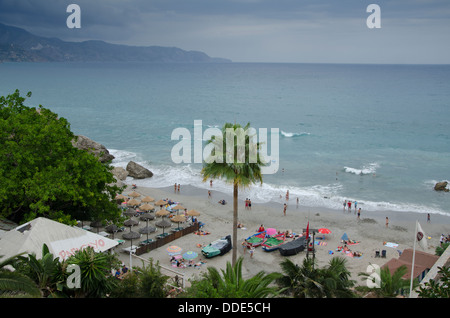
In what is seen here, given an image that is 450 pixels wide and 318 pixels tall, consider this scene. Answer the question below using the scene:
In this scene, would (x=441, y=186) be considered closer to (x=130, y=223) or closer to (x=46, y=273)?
(x=130, y=223)

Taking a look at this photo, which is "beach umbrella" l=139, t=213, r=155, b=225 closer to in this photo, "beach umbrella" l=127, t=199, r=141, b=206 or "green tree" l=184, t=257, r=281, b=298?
"beach umbrella" l=127, t=199, r=141, b=206

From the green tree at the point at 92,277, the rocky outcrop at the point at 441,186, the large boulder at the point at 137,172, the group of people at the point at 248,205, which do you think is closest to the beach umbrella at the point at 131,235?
the group of people at the point at 248,205

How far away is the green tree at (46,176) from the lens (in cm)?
2092

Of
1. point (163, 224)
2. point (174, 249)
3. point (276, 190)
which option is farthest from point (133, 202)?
point (276, 190)

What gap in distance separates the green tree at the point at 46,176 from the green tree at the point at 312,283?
12.3 m

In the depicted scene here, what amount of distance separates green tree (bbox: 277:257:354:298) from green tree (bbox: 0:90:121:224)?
12.3 m

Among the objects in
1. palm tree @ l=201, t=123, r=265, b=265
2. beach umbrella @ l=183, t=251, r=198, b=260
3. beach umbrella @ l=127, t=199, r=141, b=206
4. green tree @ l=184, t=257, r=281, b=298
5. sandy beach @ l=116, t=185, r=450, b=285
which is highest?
palm tree @ l=201, t=123, r=265, b=265

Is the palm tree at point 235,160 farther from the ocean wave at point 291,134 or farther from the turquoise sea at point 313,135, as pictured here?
the ocean wave at point 291,134

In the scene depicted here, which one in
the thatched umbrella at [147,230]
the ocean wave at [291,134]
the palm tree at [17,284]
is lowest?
the thatched umbrella at [147,230]

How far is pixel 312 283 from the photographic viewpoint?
44.9 ft

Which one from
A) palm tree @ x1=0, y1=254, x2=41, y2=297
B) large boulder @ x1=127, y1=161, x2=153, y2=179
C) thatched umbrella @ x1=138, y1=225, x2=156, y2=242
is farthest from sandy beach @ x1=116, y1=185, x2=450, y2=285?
palm tree @ x1=0, y1=254, x2=41, y2=297

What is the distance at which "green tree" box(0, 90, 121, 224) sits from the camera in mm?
20922
